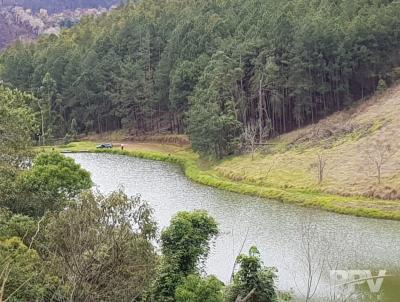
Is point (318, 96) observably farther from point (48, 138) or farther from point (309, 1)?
point (48, 138)

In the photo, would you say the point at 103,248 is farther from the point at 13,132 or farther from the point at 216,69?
the point at 216,69

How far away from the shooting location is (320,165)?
49.1 metres

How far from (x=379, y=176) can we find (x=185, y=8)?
5611 centimetres

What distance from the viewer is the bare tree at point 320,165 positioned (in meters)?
49.1

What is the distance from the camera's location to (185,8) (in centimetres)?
9438

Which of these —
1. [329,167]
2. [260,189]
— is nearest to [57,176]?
[260,189]

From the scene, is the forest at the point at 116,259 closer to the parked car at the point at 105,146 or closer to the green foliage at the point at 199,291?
the green foliage at the point at 199,291

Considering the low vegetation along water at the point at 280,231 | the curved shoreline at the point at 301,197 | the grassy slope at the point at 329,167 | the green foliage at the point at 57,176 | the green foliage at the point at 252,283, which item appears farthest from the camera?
the grassy slope at the point at 329,167

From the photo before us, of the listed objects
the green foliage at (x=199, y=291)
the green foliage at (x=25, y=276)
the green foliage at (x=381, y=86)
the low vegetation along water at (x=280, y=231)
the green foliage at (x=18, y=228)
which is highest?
the green foliage at (x=381, y=86)

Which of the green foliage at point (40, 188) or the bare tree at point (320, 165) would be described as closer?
the green foliage at point (40, 188)

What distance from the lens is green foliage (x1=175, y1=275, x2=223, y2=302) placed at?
19.1m

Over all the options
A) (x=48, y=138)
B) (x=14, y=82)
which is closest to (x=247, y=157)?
(x=48, y=138)

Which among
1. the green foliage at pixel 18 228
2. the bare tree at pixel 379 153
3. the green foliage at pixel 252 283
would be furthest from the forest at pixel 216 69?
the green foliage at pixel 252 283

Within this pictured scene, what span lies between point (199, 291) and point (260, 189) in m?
30.4
